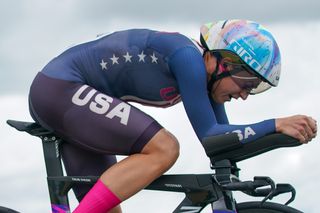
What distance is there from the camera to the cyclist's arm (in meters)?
7.04

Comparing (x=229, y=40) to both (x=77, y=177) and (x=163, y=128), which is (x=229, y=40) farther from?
(x=77, y=177)

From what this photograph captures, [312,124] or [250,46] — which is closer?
[312,124]

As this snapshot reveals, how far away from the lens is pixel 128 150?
23.6 ft

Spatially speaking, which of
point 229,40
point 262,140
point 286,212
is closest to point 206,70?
point 229,40

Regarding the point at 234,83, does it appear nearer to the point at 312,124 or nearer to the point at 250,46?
the point at 250,46

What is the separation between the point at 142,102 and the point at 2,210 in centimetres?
143

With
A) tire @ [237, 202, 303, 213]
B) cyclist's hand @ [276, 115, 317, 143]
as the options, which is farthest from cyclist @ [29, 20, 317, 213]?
tire @ [237, 202, 303, 213]

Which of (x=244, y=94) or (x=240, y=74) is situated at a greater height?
(x=240, y=74)

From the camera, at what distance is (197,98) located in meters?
7.06

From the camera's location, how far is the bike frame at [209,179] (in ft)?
22.9

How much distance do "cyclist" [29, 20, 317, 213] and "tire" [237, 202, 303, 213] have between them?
2.10 feet

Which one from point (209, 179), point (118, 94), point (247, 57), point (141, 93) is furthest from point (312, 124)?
point (118, 94)

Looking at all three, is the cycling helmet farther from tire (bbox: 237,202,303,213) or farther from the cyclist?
A: tire (bbox: 237,202,303,213)

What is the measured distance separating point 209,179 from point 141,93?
2.88 ft
